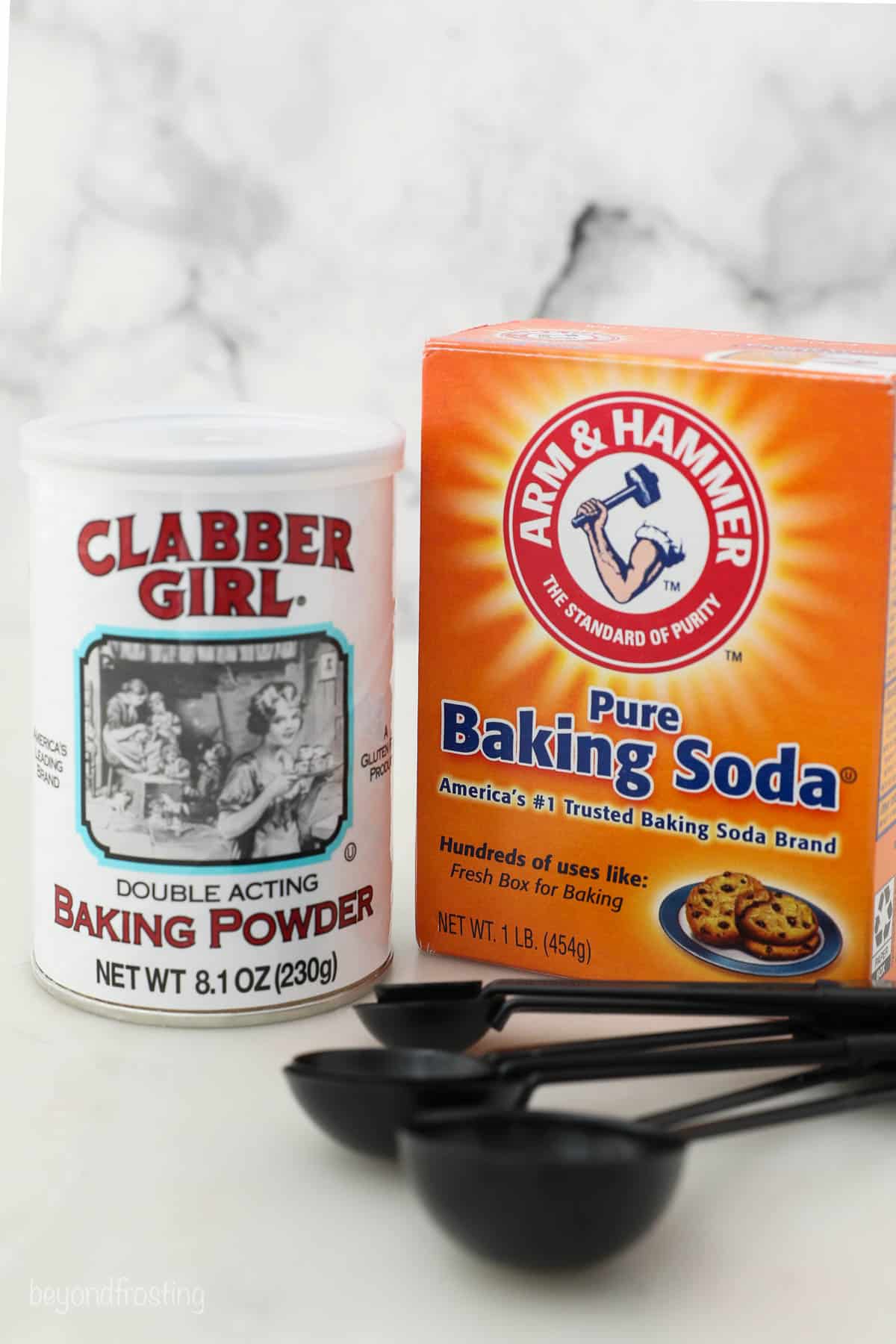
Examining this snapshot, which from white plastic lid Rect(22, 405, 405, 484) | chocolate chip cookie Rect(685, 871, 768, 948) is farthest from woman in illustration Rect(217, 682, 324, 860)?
chocolate chip cookie Rect(685, 871, 768, 948)

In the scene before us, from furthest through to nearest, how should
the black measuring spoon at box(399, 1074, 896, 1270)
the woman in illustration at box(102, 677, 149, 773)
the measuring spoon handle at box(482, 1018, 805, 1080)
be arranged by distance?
the woman in illustration at box(102, 677, 149, 773) → the measuring spoon handle at box(482, 1018, 805, 1080) → the black measuring spoon at box(399, 1074, 896, 1270)

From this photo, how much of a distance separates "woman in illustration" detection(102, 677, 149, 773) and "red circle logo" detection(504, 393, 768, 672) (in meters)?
0.22

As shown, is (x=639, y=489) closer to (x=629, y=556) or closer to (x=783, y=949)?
(x=629, y=556)

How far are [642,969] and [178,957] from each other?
0.82ft

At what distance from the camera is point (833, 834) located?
0.88 meters

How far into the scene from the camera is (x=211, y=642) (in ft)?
2.72

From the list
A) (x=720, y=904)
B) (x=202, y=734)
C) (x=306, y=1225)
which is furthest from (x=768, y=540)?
(x=306, y=1225)

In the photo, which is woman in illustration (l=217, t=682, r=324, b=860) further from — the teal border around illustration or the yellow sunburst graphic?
the yellow sunburst graphic

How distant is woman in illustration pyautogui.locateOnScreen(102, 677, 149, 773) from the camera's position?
84 cm

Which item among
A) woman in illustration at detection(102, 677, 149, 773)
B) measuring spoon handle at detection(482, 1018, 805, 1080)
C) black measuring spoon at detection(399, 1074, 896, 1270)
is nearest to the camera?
black measuring spoon at detection(399, 1074, 896, 1270)

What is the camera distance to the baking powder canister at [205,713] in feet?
2.71

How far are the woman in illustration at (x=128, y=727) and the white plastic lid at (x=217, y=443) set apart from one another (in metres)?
0.11
